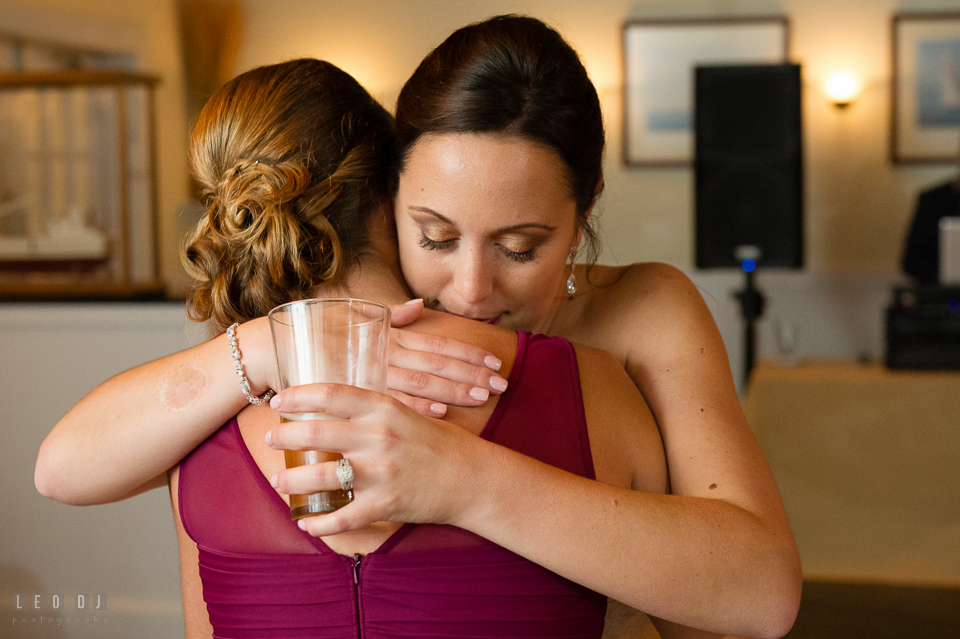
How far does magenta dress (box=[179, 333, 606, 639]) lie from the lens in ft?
2.80

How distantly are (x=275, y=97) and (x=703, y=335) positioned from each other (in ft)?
2.23

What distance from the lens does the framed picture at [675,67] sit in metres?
4.28

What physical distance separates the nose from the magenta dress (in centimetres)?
21

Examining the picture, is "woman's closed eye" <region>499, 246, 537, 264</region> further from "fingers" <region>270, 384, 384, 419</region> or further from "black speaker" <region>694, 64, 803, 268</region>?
"black speaker" <region>694, 64, 803, 268</region>

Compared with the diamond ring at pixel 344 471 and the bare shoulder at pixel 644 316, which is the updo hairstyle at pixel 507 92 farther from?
the diamond ring at pixel 344 471

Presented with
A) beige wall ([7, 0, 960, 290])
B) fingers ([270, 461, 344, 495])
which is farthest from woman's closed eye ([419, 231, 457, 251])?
beige wall ([7, 0, 960, 290])

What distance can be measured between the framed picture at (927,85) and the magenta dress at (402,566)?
13.6 feet

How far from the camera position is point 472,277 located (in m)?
1.12

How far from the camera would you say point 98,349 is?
2.72 m

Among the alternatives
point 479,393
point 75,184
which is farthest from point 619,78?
point 479,393

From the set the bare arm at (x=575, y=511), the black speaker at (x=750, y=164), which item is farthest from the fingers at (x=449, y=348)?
the black speaker at (x=750, y=164)

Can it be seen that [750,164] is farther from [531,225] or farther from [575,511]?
[575,511]

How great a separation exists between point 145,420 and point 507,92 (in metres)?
0.61

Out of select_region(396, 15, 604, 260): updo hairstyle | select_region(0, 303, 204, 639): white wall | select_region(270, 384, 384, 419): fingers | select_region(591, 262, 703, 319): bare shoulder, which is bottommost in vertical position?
select_region(0, 303, 204, 639): white wall
